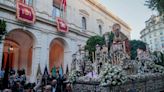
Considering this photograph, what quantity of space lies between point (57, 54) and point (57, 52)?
0.89ft

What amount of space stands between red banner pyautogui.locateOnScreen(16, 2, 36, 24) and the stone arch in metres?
4.67

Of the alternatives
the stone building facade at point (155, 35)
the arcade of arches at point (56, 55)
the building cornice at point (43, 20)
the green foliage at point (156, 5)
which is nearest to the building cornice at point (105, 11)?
the building cornice at point (43, 20)

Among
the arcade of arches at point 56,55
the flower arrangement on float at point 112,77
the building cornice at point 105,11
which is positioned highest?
the building cornice at point 105,11

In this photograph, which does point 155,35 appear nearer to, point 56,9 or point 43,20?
point 56,9

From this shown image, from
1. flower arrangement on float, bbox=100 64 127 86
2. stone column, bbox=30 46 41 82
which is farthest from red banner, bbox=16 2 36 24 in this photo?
flower arrangement on float, bbox=100 64 127 86

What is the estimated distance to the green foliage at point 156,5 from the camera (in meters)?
11.2

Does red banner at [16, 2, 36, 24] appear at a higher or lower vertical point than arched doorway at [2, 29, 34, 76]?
higher

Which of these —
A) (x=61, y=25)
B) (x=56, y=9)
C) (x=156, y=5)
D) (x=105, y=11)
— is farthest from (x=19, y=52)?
(x=105, y=11)

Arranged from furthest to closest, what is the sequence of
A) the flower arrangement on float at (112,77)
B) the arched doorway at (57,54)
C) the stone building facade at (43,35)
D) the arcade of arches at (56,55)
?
the arcade of arches at (56,55), the arched doorway at (57,54), the stone building facade at (43,35), the flower arrangement on float at (112,77)

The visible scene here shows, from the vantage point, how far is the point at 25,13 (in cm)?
1520

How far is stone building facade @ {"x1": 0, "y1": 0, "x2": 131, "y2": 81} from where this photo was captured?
1542 centimetres

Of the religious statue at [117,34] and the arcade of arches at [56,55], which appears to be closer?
the religious statue at [117,34]

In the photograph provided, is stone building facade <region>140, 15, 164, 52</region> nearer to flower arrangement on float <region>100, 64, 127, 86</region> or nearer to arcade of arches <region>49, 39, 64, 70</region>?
arcade of arches <region>49, 39, 64, 70</region>

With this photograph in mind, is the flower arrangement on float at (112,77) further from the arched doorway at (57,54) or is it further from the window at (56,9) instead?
the window at (56,9)
